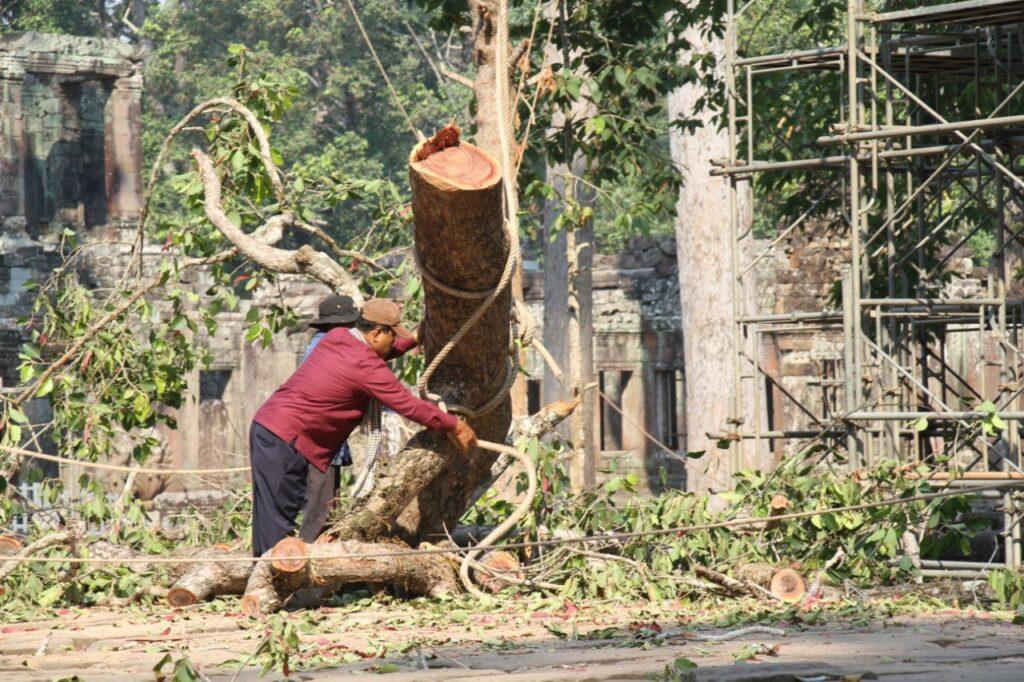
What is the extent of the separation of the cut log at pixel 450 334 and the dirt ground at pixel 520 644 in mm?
506

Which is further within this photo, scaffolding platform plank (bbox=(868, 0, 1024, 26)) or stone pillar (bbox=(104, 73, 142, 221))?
stone pillar (bbox=(104, 73, 142, 221))

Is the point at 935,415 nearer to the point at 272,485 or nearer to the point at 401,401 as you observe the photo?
the point at 401,401

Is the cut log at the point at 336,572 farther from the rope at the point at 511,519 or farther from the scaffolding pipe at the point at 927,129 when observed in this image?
the scaffolding pipe at the point at 927,129

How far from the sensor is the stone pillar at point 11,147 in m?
23.7

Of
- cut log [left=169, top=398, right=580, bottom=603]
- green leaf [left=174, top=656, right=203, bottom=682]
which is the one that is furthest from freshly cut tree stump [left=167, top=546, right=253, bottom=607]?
green leaf [left=174, top=656, right=203, bottom=682]

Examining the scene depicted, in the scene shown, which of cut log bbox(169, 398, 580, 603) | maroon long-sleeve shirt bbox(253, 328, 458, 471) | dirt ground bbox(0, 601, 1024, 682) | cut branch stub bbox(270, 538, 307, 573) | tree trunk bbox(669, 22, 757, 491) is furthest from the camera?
tree trunk bbox(669, 22, 757, 491)

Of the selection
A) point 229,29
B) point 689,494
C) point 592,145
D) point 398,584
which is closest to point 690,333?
point 592,145

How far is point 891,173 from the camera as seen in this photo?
11.3m

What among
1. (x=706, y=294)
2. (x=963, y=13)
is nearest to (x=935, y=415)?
(x=963, y=13)

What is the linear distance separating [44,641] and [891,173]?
7.10m

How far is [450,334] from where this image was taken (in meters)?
7.20

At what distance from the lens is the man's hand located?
24.1ft

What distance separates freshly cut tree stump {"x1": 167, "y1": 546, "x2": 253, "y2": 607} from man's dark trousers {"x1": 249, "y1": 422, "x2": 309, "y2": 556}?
18 cm

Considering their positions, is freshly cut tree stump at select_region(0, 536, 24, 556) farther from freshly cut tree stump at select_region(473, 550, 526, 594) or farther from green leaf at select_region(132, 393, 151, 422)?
freshly cut tree stump at select_region(473, 550, 526, 594)
